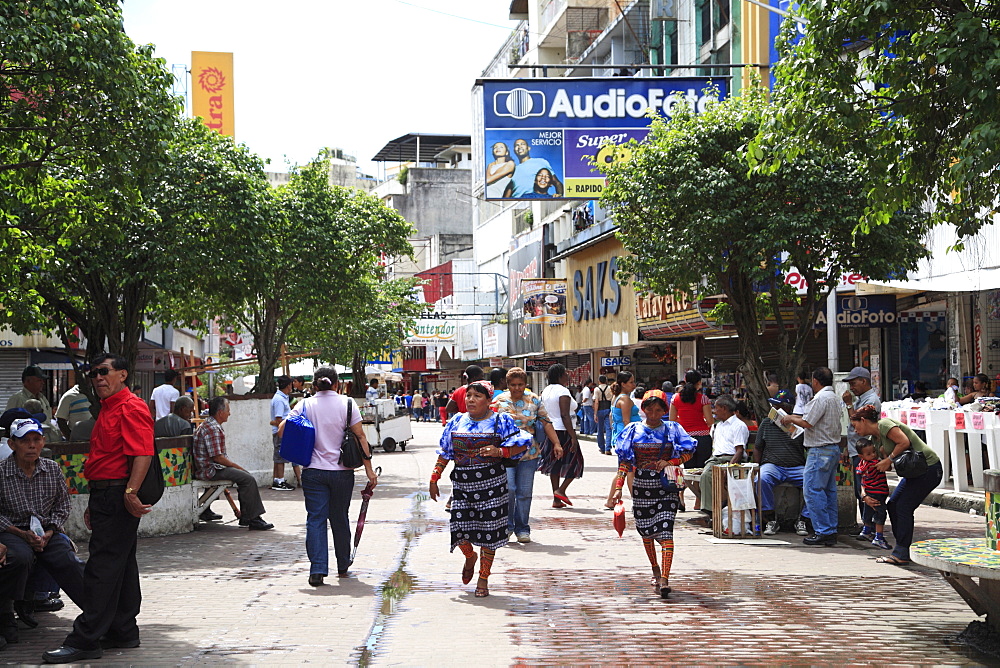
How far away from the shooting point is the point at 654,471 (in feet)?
29.5

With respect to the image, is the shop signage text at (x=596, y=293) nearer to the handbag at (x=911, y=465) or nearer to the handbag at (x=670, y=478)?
the handbag at (x=911, y=465)

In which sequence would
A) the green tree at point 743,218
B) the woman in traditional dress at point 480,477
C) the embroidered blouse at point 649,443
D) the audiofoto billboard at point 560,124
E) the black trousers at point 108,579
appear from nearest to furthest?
the black trousers at point 108,579 < the woman in traditional dress at point 480,477 < the embroidered blouse at point 649,443 < the green tree at point 743,218 < the audiofoto billboard at point 560,124

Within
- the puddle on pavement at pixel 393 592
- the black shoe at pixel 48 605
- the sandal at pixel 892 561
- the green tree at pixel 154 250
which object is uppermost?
the green tree at pixel 154 250

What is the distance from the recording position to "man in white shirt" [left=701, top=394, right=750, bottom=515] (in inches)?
506

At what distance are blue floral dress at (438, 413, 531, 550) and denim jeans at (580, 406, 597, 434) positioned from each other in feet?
80.7

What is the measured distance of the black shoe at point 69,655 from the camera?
665 cm

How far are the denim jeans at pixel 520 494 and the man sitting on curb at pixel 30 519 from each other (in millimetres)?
5059

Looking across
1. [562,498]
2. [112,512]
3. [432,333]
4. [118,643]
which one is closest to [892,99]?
[562,498]

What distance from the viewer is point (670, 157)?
15.9 metres

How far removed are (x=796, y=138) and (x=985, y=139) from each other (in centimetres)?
230

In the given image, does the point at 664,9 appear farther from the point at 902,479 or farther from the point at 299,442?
the point at 299,442

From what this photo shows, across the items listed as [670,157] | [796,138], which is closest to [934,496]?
[670,157]

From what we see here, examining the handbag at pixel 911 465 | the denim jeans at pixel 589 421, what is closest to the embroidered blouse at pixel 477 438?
the handbag at pixel 911 465

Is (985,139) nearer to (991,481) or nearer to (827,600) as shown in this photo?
(991,481)
